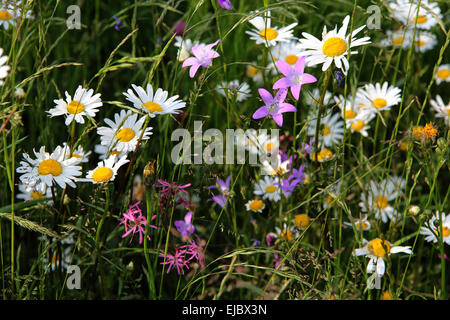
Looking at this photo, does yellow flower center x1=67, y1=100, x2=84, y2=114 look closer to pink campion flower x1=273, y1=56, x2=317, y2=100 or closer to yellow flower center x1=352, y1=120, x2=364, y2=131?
pink campion flower x1=273, y1=56, x2=317, y2=100

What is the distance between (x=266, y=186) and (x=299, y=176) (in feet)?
0.42

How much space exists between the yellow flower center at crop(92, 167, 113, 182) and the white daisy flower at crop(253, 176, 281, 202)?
1.47 ft

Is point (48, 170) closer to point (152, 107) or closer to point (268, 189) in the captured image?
point (152, 107)

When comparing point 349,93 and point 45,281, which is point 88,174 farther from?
point 349,93

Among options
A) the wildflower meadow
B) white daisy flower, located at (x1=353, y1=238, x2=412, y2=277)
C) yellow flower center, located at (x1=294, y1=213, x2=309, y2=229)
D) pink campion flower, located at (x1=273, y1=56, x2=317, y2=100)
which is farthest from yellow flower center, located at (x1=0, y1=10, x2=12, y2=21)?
white daisy flower, located at (x1=353, y1=238, x2=412, y2=277)

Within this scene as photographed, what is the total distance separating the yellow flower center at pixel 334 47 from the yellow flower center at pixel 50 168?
621 millimetres

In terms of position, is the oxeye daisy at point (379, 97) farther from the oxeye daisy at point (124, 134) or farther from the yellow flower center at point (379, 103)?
the oxeye daisy at point (124, 134)

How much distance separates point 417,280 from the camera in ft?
4.28

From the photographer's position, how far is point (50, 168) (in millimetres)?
1010

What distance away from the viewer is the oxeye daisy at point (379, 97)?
1321mm

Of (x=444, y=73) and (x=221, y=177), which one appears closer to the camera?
(x=221, y=177)

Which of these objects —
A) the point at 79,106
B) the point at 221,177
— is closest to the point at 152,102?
the point at 79,106

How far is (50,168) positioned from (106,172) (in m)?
0.11
